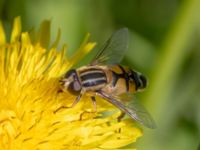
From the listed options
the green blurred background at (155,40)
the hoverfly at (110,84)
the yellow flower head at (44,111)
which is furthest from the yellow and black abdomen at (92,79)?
the green blurred background at (155,40)

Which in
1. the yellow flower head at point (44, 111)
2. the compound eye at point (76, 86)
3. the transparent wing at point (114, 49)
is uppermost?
the transparent wing at point (114, 49)

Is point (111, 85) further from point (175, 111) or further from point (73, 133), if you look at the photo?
point (175, 111)

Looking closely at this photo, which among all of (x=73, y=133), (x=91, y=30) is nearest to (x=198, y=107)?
(x=91, y=30)

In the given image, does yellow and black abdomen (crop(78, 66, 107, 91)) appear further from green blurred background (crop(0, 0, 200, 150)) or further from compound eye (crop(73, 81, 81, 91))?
green blurred background (crop(0, 0, 200, 150))

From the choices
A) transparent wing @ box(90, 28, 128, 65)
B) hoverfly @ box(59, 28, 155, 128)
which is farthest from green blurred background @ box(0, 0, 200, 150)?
hoverfly @ box(59, 28, 155, 128)

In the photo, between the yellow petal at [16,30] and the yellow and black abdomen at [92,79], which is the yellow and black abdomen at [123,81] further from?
the yellow petal at [16,30]
